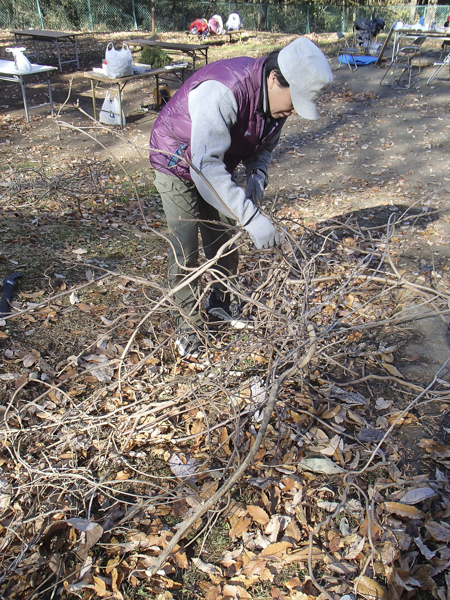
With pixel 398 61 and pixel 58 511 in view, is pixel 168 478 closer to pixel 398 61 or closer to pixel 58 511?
pixel 58 511

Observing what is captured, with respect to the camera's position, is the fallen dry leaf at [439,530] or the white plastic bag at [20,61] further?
the white plastic bag at [20,61]

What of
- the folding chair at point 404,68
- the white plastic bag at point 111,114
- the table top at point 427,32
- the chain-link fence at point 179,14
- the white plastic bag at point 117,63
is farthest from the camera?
the chain-link fence at point 179,14

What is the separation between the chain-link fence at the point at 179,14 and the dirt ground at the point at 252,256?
12.6 metres

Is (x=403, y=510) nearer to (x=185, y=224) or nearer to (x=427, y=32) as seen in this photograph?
(x=185, y=224)

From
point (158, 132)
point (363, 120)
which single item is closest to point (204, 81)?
point (158, 132)

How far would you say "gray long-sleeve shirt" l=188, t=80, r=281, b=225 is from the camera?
7.36ft

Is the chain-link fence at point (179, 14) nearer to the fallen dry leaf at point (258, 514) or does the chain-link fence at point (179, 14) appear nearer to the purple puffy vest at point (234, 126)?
the purple puffy vest at point (234, 126)

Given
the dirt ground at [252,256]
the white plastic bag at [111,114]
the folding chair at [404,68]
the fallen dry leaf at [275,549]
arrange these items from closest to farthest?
1. the fallen dry leaf at [275,549]
2. the dirt ground at [252,256]
3. the white plastic bag at [111,114]
4. the folding chair at [404,68]

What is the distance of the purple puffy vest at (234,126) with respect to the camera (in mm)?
2322

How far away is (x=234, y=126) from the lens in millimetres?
2463

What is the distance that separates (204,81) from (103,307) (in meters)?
1.96

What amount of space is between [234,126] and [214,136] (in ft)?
0.85

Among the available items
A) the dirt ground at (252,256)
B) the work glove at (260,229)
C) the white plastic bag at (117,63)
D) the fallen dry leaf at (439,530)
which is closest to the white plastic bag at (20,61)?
the dirt ground at (252,256)

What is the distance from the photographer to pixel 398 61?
13281 millimetres
